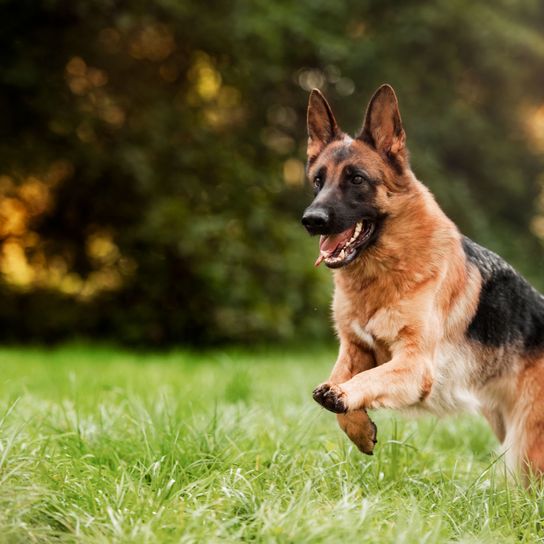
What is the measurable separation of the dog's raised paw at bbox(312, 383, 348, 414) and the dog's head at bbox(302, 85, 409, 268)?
2.32 ft

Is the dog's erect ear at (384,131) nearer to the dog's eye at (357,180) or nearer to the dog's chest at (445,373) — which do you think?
the dog's eye at (357,180)

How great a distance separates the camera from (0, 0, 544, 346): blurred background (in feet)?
41.4

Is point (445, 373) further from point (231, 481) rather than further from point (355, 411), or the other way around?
point (231, 481)

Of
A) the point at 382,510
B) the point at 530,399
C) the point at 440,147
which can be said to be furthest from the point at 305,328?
the point at 382,510

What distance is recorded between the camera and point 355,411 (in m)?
3.72

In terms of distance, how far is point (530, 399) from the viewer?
4.21 metres

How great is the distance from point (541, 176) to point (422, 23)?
5.04 m

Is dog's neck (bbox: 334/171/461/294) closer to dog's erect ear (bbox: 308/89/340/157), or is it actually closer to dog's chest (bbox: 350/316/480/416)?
dog's chest (bbox: 350/316/480/416)

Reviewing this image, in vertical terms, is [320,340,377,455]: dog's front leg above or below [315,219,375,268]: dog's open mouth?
below

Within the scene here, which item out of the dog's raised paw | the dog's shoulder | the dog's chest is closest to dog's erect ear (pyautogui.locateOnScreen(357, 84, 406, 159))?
the dog's shoulder

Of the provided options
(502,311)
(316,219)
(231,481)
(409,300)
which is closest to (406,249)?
(409,300)

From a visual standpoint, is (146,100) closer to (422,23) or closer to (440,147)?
(422,23)

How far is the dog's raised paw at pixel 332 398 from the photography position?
335 centimetres

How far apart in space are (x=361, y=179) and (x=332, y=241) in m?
0.36
